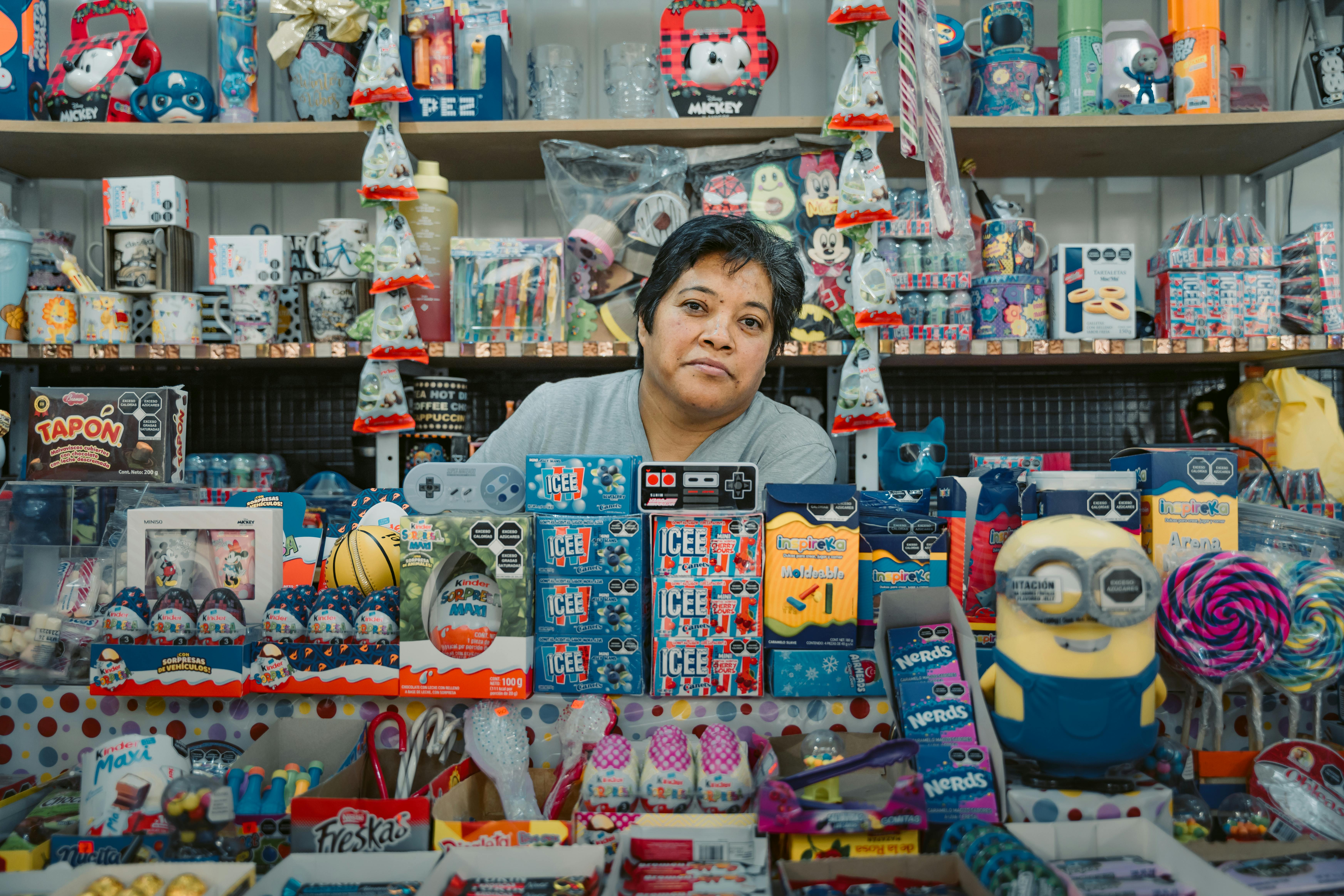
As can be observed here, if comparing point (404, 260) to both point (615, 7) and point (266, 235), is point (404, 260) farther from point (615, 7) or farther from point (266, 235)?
point (615, 7)

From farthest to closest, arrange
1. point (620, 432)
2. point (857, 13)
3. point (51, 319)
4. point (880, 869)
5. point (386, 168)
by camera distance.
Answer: point (51, 319) < point (386, 168) < point (857, 13) < point (620, 432) < point (880, 869)

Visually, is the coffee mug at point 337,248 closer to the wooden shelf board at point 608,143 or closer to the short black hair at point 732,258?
the wooden shelf board at point 608,143

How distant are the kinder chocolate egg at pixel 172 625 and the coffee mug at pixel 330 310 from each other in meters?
1.40

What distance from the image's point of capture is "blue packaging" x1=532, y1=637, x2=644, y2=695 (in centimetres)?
108

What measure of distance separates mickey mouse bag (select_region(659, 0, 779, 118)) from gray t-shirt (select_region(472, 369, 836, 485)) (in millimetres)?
877

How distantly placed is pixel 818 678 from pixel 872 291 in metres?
1.41

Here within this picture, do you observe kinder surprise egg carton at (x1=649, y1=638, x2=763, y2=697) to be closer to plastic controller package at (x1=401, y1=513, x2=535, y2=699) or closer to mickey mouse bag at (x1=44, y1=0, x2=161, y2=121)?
plastic controller package at (x1=401, y1=513, x2=535, y2=699)

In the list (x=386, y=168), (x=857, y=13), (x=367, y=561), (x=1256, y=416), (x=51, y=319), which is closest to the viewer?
(x=367, y=561)

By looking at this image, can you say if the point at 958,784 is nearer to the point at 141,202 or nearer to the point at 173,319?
the point at 173,319

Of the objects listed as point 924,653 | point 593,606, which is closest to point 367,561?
point 593,606

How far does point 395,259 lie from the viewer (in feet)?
7.50

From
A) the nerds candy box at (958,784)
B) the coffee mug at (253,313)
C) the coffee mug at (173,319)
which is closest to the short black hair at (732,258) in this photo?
the nerds candy box at (958,784)

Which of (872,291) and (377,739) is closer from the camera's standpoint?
(377,739)

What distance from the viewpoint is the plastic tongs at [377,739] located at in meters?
1.03
